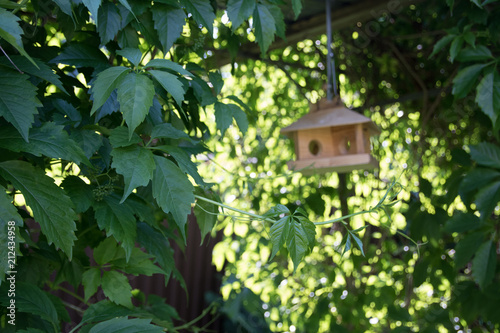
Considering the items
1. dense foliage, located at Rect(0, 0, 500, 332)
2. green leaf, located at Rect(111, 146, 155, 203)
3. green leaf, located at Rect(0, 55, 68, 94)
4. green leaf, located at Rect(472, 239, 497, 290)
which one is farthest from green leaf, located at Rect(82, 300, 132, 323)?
green leaf, located at Rect(472, 239, 497, 290)

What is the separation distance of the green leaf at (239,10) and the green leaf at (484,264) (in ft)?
3.46

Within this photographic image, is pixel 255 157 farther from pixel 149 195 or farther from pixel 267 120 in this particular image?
pixel 149 195

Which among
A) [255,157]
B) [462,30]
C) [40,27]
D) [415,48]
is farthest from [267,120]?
[40,27]

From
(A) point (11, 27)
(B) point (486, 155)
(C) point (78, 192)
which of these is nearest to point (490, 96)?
(B) point (486, 155)

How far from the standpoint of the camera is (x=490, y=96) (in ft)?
4.36

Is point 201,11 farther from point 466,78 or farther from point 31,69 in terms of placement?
point 466,78

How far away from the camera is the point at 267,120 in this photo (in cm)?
319

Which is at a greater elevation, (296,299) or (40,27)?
(40,27)

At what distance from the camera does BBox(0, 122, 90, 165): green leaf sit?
2.32 ft

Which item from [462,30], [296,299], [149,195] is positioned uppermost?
[462,30]

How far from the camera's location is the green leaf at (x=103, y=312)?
0.85 meters

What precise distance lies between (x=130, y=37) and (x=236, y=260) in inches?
107

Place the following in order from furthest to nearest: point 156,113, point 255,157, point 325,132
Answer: point 255,157, point 325,132, point 156,113

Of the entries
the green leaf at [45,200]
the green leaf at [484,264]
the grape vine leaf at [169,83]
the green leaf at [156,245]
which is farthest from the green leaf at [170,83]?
the green leaf at [484,264]
